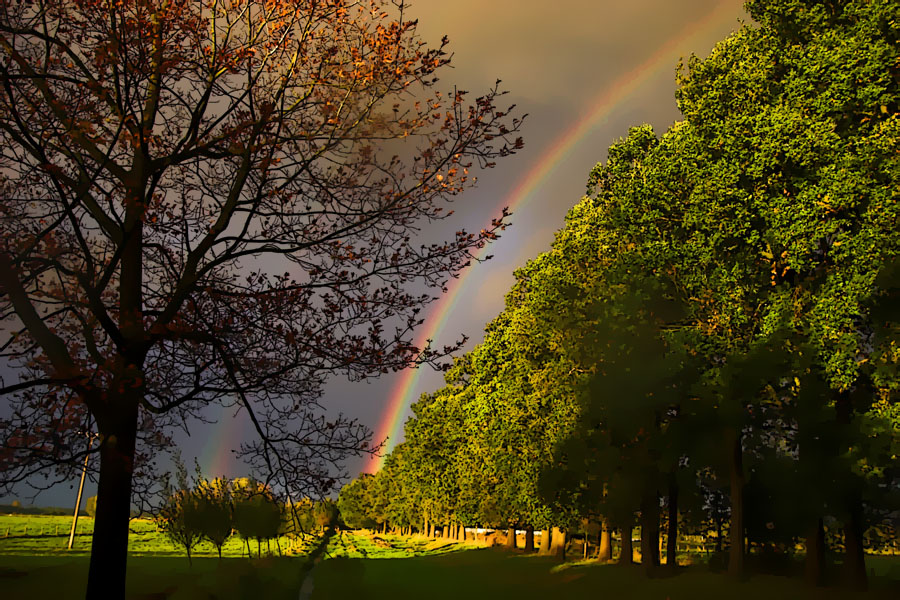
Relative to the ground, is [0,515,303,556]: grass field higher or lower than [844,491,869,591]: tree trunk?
lower

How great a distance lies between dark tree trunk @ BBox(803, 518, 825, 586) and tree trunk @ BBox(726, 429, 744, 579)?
6.20ft

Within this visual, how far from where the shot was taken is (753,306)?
947 inches

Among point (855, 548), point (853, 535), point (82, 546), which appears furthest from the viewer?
point (82, 546)

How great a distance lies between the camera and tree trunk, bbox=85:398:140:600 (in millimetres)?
10023

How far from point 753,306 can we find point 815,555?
306 inches

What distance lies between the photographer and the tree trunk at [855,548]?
20.6m

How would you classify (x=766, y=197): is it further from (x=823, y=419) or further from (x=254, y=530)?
(x=254, y=530)

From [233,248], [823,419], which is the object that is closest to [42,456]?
[233,248]

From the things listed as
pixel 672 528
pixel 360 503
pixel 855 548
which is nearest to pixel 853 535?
pixel 855 548

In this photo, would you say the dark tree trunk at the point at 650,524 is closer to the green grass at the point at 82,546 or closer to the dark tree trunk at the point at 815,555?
the dark tree trunk at the point at 815,555

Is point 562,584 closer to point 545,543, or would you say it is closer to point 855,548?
point 855,548

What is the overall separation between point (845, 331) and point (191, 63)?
19074 mm

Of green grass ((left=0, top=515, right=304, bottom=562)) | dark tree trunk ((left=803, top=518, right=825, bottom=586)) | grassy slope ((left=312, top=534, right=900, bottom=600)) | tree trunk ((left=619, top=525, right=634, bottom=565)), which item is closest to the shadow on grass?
grassy slope ((left=312, top=534, right=900, bottom=600))

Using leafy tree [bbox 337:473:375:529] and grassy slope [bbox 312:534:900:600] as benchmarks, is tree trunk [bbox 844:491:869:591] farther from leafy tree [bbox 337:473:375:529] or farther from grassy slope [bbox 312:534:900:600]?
leafy tree [bbox 337:473:375:529]
